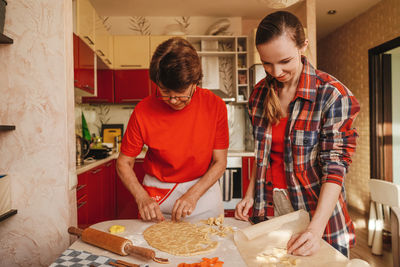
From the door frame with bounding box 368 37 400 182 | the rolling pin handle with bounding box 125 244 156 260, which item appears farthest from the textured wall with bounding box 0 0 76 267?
the door frame with bounding box 368 37 400 182

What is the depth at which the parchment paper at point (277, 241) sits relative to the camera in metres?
0.85

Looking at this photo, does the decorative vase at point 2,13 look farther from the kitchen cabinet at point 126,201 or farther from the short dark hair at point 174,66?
the kitchen cabinet at point 126,201

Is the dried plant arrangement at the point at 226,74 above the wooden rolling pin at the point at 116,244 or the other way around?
above

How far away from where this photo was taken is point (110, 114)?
14.2 feet

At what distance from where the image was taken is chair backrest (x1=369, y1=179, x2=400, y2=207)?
2.57m

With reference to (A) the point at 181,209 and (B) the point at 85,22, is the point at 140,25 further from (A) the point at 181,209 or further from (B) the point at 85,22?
(A) the point at 181,209

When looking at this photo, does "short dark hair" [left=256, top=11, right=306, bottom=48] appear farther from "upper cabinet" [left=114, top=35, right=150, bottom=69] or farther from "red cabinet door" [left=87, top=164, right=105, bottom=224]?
"upper cabinet" [left=114, top=35, right=150, bottom=69]

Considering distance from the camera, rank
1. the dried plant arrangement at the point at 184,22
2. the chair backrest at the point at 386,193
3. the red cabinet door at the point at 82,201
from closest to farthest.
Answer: the red cabinet door at the point at 82,201 → the chair backrest at the point at 386,193 → the dried plant arrangement at the point at 184,22

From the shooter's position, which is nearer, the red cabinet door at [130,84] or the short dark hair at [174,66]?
the short dark hair at [174,66]

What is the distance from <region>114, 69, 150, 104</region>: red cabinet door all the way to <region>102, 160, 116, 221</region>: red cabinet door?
0.92m

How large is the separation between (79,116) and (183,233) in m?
3.20

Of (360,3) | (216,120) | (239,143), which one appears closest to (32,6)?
(216,120)

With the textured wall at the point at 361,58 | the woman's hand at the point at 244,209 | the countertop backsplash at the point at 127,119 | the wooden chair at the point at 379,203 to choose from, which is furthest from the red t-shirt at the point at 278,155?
the textured wall at the point at 361,58

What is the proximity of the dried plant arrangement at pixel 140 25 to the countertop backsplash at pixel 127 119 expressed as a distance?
1105 millimetres
